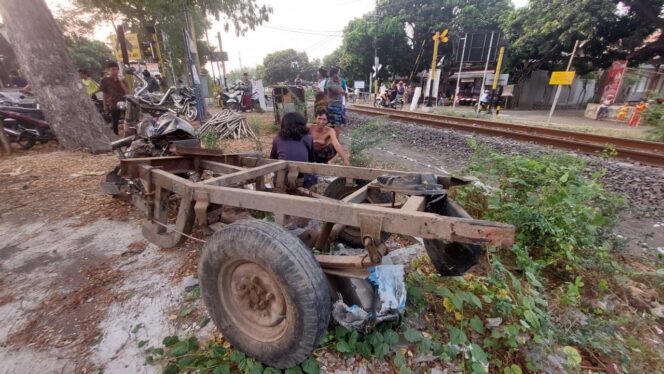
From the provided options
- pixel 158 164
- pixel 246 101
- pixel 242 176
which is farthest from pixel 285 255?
pixel 246 101

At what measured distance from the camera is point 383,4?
1126 inches

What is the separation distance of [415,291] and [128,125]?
20.6ft

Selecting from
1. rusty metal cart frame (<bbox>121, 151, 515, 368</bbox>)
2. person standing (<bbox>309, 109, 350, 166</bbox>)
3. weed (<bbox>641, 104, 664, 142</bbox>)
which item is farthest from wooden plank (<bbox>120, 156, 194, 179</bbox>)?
weed (<bbox>641, 104, 664, 142</bbox>)

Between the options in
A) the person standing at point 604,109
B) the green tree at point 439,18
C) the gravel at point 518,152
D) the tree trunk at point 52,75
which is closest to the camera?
the gravel at point 518,152

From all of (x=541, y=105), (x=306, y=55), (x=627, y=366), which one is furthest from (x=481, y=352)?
(x=306, y=55)

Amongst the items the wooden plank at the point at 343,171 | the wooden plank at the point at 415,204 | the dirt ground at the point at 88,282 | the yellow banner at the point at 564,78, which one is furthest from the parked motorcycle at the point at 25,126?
the yellow banner at the point at 564,78

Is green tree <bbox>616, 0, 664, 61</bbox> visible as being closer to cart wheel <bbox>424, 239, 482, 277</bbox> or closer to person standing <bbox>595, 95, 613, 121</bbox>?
person standing <bbox>595, 95, 613, 121</bbox>

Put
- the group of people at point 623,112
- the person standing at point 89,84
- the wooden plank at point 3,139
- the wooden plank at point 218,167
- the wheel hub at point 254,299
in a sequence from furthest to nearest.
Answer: the group of people at point 623,112
the person standing at point 89,84
the wooden plank at point 3,139
the wooden plank at point 218,167
the wheel hub at point 254,299

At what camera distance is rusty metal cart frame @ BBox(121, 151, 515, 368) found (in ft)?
4.84

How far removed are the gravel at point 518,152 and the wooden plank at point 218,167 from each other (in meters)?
4.45

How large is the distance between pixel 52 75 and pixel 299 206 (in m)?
7.60

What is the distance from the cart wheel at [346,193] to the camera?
256cm

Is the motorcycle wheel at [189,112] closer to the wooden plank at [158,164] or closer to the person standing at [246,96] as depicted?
the person standing at [246,96]

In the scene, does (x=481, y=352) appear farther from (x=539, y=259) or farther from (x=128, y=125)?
(x=128, y=125)
